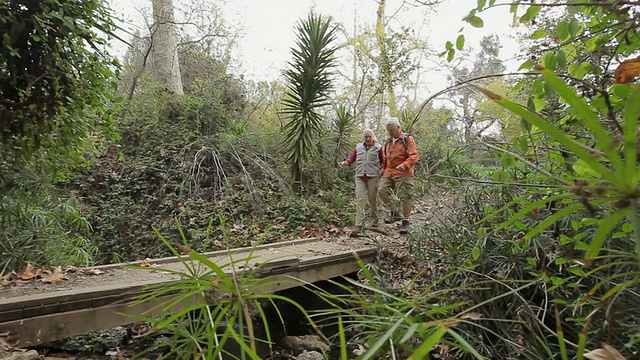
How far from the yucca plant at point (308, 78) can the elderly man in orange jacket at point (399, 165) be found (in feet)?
7.65

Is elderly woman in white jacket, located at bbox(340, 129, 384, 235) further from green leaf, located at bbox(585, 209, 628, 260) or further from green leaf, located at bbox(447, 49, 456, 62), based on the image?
green leaf, located at bbox(585, 209, 628, 260)

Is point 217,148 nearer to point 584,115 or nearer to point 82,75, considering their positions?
point 82,75

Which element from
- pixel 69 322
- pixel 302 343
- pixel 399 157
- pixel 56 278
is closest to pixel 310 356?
pixel 302 343

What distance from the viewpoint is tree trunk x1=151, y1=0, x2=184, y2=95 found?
1018 centimetres

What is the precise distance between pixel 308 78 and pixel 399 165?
3.29 meters

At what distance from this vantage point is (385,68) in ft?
36.1

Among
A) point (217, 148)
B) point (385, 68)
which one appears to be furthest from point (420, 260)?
point (385, 68)

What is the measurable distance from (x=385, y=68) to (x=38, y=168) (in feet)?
31.3

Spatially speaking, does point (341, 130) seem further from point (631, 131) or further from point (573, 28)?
point (631, 131)

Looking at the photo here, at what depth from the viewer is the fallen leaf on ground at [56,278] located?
3496 mm

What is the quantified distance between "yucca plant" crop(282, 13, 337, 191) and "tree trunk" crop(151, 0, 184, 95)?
4.06 metres

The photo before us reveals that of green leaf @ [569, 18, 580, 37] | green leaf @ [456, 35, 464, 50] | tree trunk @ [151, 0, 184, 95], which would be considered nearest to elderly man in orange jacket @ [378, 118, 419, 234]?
green leaf @ [456, 35, 464, 50]

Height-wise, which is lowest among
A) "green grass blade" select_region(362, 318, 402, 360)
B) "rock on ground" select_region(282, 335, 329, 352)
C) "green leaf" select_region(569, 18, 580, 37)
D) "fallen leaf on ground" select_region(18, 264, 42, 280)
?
"rock on ground" select_region(282, 335, 329, 352)

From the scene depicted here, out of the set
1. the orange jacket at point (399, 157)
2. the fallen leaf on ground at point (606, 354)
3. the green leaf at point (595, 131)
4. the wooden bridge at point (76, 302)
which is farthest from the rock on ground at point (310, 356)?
the green leaf at point (595, 131)
